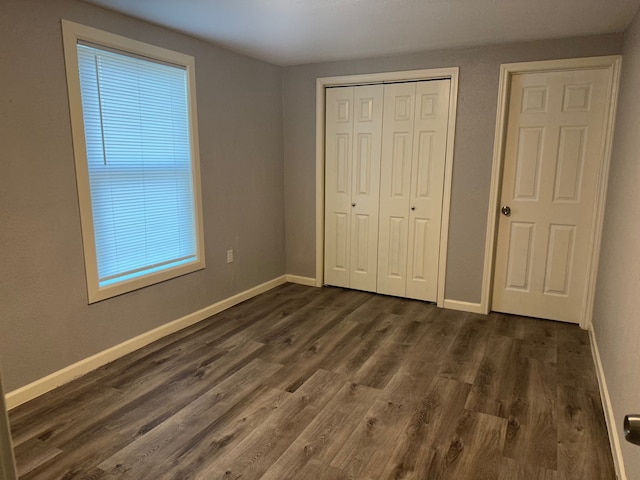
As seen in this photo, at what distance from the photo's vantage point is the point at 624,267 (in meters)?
2.24

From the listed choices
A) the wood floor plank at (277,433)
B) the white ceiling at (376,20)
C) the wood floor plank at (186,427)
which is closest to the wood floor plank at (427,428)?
the wood floor plank at (277,433)

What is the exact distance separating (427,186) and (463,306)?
1.17 meters

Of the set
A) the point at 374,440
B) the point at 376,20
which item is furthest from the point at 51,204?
the point at 376,20

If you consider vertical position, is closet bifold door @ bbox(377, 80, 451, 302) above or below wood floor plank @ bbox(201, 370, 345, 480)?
above

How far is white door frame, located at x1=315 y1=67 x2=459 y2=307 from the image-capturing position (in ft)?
12.2

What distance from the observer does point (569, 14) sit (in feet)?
8.86

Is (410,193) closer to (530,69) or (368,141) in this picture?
(368,141)

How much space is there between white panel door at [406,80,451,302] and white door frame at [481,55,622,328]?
0.44 m

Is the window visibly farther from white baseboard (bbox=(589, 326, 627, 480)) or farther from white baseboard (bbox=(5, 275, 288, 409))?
white baseboard (bbox=(589, 326, 627, 480))

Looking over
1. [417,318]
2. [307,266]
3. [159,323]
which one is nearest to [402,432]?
[417,318]

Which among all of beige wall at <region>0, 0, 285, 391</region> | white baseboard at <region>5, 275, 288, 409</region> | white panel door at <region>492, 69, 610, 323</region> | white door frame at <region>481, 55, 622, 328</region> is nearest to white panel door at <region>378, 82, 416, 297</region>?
white door frame at <region>481, 55, 622, 328</region>

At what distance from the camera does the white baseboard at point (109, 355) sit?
7.98ft

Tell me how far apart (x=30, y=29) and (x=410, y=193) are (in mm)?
3096

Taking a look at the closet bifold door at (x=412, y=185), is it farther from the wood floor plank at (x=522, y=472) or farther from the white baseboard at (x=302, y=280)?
the wood floor plank at (x=522, y=472)
